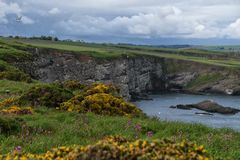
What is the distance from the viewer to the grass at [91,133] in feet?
41.2

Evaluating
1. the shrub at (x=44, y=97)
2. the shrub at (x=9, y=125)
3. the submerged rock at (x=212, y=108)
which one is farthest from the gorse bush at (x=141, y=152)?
the submerged rock at (x=212, y=108)

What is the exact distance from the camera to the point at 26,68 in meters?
58.8

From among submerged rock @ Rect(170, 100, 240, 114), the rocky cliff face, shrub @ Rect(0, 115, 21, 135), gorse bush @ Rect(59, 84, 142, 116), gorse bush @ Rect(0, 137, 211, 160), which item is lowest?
submerged rock @ Rect(170, 100, 240, 114)

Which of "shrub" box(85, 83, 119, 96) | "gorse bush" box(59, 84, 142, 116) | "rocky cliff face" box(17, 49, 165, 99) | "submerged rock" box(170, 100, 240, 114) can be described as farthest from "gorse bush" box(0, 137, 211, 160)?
"submerged rock" box(170, 100, 240, 114)

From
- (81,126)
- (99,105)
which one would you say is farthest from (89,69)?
(81,126)

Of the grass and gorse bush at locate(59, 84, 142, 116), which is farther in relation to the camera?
gorse bush at locate(59, 84, 142, 116)

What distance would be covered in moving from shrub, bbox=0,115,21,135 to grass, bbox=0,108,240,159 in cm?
34

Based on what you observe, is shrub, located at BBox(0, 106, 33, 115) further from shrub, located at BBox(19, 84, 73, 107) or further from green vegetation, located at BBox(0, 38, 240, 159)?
shrub, located at BBox(19, 84, 73, 107)

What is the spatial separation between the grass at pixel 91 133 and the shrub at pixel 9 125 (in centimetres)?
34

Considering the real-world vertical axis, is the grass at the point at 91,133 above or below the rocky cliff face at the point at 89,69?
above

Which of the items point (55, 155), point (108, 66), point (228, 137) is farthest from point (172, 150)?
point (108, 66)

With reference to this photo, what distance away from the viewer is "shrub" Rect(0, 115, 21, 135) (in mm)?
14552

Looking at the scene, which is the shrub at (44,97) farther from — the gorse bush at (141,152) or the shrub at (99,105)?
the gorse bush at (141,152)

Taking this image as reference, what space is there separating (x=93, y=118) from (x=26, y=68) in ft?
142
